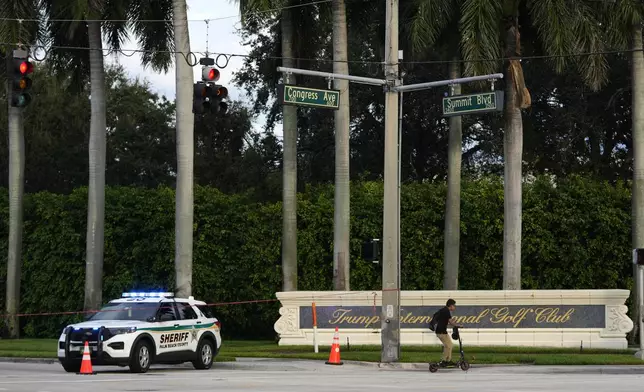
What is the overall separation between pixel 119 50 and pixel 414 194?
1178 centimetres

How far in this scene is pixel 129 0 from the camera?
142 ft

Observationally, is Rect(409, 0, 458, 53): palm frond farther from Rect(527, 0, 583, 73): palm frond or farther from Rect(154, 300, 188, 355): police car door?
Rect(154, 300, 188, 355): police car door

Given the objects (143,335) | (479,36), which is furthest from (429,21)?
(143,335)

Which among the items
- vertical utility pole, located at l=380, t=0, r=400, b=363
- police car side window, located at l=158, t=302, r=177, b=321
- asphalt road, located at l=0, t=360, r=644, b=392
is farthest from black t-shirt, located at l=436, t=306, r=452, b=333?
police car side window, located at l=158, t=302, r=177, b=321

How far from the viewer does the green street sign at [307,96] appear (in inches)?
1155

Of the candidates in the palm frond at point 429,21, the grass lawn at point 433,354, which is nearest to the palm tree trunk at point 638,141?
the grass lawn at point 433,354

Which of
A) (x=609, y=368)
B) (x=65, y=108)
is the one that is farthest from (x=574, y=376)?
(x=65, y=108)

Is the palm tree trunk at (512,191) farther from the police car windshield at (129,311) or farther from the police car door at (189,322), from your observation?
the police car windshield at (129,311)

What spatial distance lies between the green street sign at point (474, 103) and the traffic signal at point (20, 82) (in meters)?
9.96

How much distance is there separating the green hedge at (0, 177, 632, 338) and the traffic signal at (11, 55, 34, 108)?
67.9ft

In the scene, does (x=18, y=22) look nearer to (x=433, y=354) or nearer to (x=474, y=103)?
(x=433, y=354)

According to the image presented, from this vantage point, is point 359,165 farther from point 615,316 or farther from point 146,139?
point 615,316

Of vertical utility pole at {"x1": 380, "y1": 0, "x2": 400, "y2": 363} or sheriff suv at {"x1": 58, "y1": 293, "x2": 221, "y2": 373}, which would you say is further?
vertical utility pole at {"x1": 380, "y1": 0, "x2": 400, "y2": 363}

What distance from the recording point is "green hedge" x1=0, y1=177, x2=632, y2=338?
42.9 m
